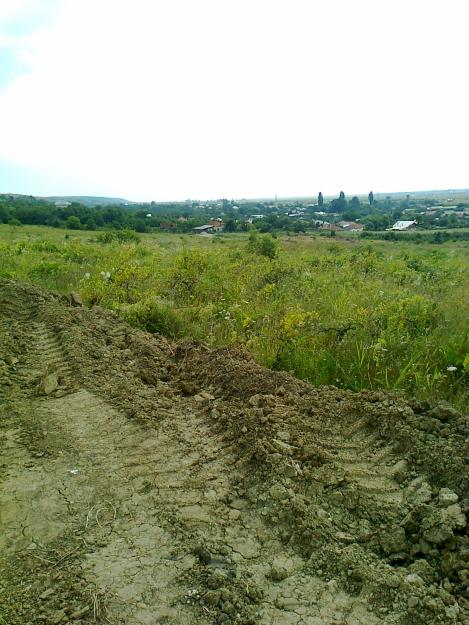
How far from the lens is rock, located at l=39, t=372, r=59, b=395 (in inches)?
172

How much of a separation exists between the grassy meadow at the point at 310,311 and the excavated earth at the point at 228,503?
71 cm

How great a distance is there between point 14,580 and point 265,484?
1.39 meters

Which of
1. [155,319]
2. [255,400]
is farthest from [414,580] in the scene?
[155,319]

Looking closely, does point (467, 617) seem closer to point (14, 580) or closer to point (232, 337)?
point (14, 580)

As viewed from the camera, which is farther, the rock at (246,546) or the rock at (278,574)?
the rock at (246,546)

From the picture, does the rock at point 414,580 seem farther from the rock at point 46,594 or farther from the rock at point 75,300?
the rock at point 75,300

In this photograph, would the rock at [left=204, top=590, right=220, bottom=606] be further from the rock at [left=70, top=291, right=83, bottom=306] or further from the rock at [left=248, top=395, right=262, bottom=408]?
the rock at [left=70, top=291, right=83, bottom=306]

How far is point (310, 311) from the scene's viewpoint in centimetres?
646

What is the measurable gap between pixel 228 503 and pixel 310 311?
3926mm

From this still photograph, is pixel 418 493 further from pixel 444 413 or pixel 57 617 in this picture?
pixel 57 617

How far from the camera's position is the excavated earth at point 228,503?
2.14 metres

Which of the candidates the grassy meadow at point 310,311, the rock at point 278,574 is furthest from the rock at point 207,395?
the rock at point 278,574

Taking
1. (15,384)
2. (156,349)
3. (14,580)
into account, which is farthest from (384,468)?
(15,384)

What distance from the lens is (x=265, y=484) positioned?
292 cm
